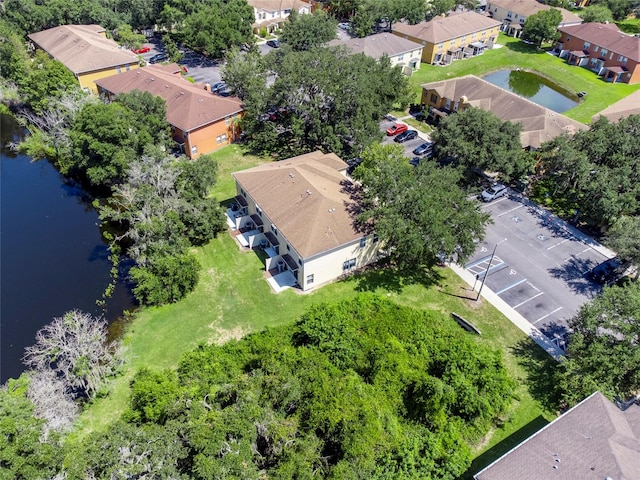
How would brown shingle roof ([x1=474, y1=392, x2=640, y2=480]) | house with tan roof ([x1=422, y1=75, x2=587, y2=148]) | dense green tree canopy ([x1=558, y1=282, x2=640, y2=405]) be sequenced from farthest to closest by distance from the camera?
house with tan roof ([x1=422, y1=75, x2=587, y2=148]) < dense green tree canopy ([x1=558, y1=282, x2=640, y2=405]) < brown shingle roof ([x1=474, y1=392, x2=640, y2=480])

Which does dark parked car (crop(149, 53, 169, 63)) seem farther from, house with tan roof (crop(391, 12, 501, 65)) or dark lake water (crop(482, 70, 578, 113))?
dark lake water (crop(482, 70, 578, 113))

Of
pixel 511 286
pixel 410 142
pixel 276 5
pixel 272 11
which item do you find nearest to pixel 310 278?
pixel 511 286

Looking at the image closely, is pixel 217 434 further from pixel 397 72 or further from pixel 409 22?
pixel 409 22

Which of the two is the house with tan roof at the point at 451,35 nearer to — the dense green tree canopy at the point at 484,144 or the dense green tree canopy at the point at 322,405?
the dense green tree canopy at the point at 484,144

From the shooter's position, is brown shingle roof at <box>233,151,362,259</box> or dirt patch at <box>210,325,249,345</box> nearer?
dirt patch at <box>210,325,249,345</box>

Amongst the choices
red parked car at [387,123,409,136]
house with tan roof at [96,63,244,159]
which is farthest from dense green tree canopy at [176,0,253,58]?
red parked car at [387,123,409,136]

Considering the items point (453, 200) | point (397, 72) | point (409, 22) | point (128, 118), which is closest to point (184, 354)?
point (453, 200)

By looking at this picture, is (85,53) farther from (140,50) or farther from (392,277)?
(392,277)
